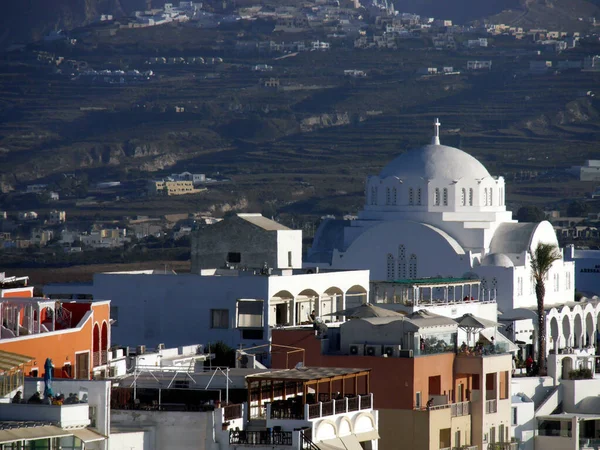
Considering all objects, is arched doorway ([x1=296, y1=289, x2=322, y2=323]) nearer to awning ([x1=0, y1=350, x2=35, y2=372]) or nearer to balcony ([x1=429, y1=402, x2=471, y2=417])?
balcony ([x1=429, y1=402, x2=471, y2=417])

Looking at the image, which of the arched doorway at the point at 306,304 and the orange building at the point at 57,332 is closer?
the orange building at the point at 57,332

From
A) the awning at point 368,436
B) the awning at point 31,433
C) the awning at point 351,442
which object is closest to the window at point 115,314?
the awning at point 368,436

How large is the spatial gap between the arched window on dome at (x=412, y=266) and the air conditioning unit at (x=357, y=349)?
25.2 meters

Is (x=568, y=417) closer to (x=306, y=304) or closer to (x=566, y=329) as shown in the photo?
(x=306, y=304)

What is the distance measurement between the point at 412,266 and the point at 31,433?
36.7 meters

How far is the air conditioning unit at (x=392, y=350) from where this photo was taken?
98.8 ft

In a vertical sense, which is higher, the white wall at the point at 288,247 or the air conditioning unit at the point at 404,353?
the white wall at the point at 288,247

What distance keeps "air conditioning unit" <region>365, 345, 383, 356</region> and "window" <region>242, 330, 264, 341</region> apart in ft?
31.2

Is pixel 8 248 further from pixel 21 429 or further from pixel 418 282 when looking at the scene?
pixel 21 429

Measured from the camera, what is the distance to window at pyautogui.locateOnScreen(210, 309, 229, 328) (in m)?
40.5

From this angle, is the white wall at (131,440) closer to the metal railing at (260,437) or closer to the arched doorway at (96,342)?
the metal railing at (260,437)

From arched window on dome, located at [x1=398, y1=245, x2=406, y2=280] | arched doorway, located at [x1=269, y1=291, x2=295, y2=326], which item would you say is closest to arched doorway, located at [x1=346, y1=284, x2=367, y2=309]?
arched doorway, located at [x1=269, y1=291, x2=295, y2=326]

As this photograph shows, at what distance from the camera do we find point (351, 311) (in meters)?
35.9

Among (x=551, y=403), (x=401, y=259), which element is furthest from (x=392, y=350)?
(x=401, y=259)
